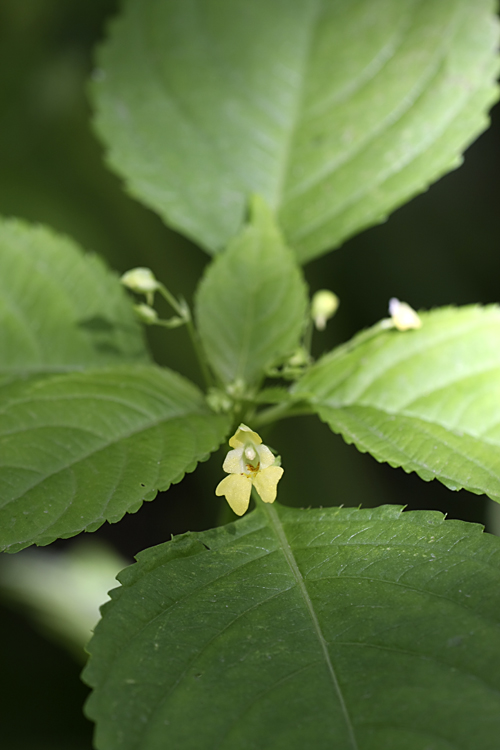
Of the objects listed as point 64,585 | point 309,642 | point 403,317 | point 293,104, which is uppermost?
point 293,104

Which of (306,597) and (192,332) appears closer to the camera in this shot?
(306,597)

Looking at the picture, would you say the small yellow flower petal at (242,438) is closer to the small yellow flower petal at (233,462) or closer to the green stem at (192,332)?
the small yellow flower petal at (233,462)

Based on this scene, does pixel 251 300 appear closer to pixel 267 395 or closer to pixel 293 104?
pixel 267 395

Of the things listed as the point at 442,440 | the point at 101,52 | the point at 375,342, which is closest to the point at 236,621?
the point at 442,440

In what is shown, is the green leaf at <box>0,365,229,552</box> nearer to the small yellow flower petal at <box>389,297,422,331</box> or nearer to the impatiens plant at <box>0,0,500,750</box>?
the impatiens plant at <box>0,0,500,750</box>

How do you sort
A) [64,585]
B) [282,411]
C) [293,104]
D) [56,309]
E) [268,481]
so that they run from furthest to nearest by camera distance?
[64,585] < [293,104] < [56,309] < [282,411] < [268,481]

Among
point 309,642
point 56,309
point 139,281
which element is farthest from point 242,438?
point 56,309

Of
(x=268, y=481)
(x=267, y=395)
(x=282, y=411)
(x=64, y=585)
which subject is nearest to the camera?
(x=268, y=481)

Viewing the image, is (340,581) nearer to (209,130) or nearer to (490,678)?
(490,678)
